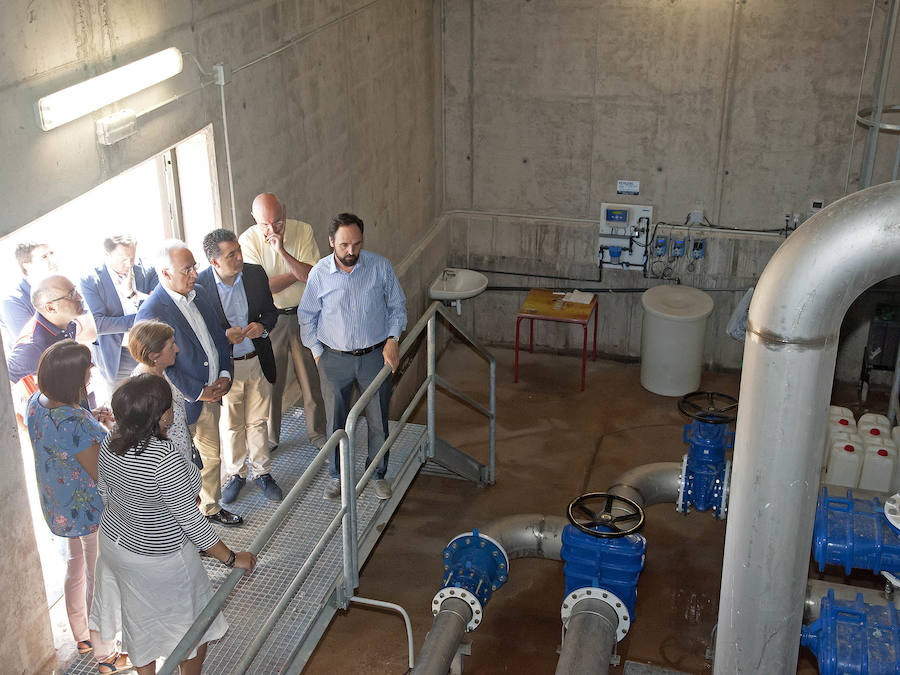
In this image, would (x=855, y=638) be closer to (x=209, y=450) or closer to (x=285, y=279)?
(x=209, y=450)

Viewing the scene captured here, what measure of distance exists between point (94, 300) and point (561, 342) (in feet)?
24.5

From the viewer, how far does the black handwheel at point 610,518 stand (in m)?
6.09

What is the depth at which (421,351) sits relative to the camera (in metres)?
10.7

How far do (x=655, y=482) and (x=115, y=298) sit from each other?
465 centimetres

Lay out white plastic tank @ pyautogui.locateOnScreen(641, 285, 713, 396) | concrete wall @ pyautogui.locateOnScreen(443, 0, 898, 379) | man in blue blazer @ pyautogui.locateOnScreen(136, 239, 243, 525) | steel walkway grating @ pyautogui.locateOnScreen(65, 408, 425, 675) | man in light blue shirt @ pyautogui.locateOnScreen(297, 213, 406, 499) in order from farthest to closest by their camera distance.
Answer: white plastic tank @ pyautogui.locateOnScreen(641, 285, 713, 396), concrete wall @ pyautogui.locateOnScreen(443, 0, 898, 379), man in light blue shirt @ pyautogui.locateOnScreen(297, 213, 406, 499), man in blue blazer @ pyautogui.locateOnScreen(136, 239, 243, 525), steel walkway grating @ pyautogui.locateOnScreen(65, 408, 425, 675)

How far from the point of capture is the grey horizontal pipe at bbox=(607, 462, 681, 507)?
791 centimetres

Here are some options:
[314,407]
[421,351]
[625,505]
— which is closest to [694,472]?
[625,505]

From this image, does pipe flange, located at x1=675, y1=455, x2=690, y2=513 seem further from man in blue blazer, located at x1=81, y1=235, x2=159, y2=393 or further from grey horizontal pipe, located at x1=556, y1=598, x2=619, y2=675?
man in blue blazer, located at x1=81, y1=235, x2=159, y2=393

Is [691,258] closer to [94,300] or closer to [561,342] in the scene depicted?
[561,342]

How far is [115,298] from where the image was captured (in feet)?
17.7

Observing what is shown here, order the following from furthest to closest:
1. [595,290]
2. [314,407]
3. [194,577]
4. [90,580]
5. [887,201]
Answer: [595,290]
[314,407]
[90,580]
[194,577]
[887,201]

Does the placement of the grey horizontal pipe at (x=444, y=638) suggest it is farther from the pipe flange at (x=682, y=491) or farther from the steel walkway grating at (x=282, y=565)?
the pipe flange at (x=682, y=491)

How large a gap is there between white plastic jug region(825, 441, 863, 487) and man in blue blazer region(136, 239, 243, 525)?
4.72 meters

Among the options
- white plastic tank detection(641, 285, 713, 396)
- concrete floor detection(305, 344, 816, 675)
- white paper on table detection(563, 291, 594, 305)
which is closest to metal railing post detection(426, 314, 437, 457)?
concrete floor detection(305, 344, 816, 675)
